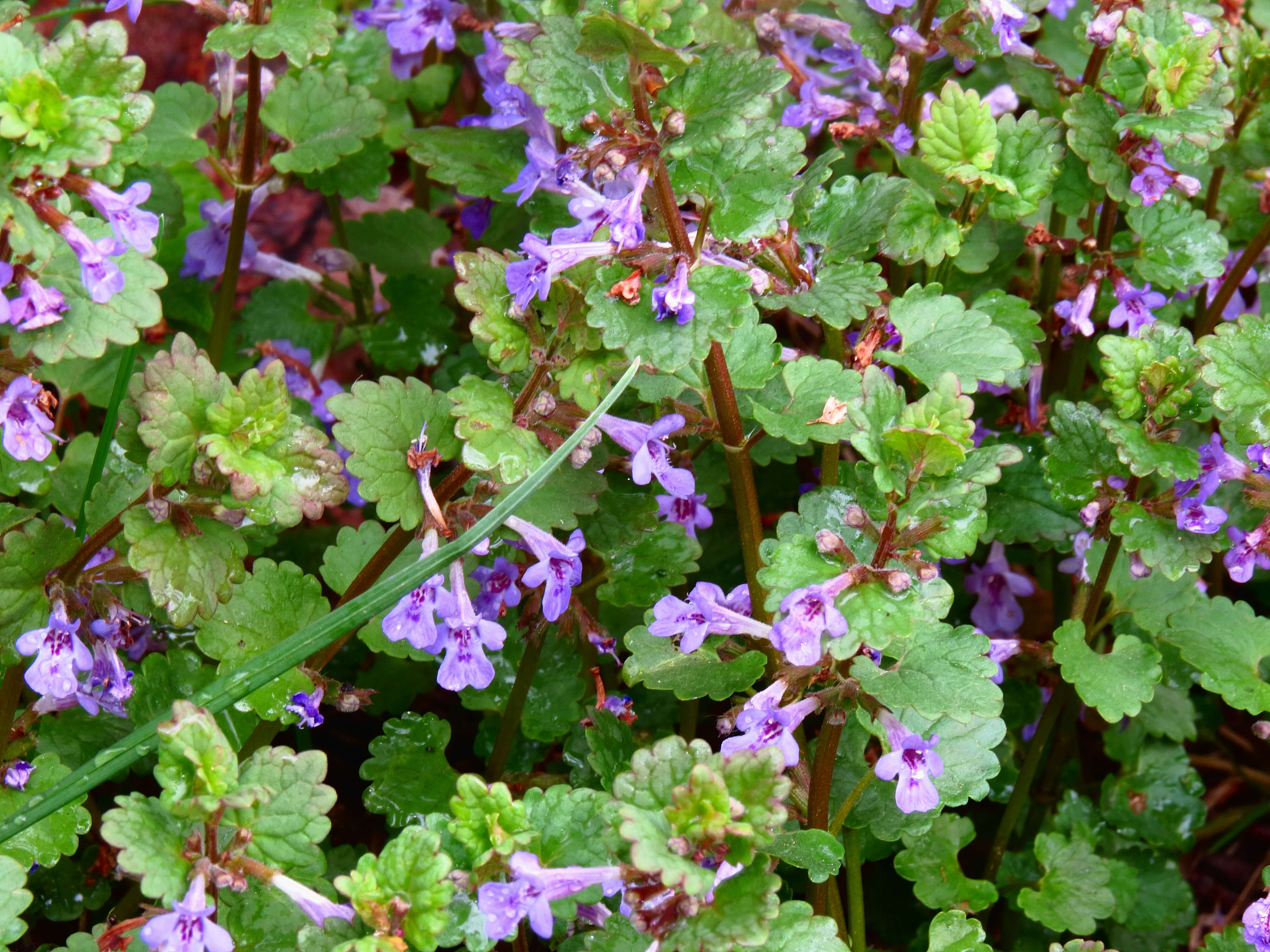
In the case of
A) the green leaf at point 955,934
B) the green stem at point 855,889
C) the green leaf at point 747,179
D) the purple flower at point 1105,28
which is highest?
the purple flower at point 1105,28

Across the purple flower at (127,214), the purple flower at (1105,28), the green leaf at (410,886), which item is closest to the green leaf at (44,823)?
the green leaf at (410,886)

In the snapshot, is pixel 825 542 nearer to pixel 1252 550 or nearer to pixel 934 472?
pixel 934 472

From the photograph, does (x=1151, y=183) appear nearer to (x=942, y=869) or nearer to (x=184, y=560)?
(x=942, y=869)

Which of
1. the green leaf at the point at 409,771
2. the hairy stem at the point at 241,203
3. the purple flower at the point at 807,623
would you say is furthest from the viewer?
the hairy stem at the point at 241,203

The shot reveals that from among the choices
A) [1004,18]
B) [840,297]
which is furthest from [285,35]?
[1004,18]

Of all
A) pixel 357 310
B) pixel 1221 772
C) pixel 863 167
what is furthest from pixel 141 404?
pixel 1221 772

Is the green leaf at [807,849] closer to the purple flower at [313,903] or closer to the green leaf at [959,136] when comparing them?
the purple flower at [313,903]

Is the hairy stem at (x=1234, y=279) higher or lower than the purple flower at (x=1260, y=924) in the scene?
higher

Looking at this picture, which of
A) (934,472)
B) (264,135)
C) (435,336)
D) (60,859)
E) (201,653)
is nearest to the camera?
(934,472)
